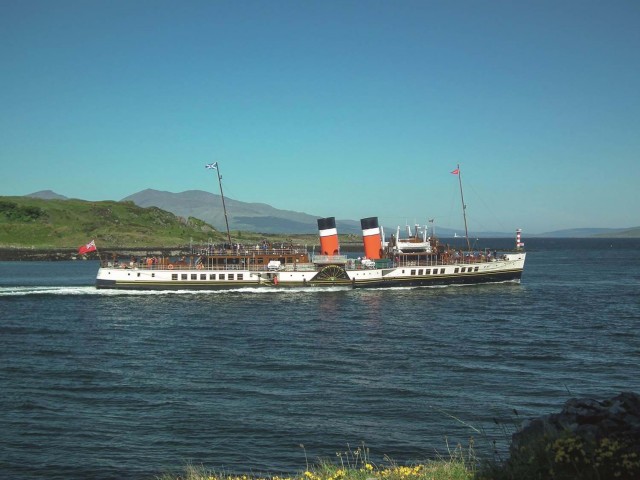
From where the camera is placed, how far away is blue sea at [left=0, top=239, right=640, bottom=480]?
2219 centimetres

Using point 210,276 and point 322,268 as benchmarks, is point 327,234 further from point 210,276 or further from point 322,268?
point 210,276

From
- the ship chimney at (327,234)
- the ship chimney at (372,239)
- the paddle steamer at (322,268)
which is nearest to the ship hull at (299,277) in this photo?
the paddle steamer at (322,268)

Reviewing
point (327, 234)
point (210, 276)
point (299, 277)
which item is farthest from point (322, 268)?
Answer: point (210, 276)

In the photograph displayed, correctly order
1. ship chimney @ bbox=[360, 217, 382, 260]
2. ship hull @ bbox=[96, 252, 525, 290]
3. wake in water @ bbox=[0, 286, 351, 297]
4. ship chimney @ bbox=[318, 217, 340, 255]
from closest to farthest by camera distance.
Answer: wake in water @ bbox=[0, 286, 351, 297] < ship hull @ bbox=[96, 252, 525, 290] < ship chimney @ bbox=[318, 217, 340, 255] < ship chimney @ bbox=[360, 217, 382, 260]

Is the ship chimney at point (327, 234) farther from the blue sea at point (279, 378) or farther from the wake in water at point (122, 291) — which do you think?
the blue sea at point (279, 378)

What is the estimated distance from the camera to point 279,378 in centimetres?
3228

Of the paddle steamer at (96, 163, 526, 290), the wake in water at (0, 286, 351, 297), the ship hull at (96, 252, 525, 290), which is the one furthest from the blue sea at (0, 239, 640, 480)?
the paddle steamer at (96, 163, 526, 290)

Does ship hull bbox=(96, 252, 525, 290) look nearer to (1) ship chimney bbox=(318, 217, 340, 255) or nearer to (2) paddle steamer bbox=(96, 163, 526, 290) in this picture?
(2) paddle steamer bbox=(96, 163, 526, 290)

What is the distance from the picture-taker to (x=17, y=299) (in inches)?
2692

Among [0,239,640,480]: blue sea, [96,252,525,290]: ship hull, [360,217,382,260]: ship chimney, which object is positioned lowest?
[0,239,640,480]: blue sea

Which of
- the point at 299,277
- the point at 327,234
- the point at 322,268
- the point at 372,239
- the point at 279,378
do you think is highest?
the point at 327,234

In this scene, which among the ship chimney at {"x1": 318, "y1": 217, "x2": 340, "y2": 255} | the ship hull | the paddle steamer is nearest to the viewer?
the ship hull

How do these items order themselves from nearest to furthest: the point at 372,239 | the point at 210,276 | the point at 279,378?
the point at 279,378, the point at 210,276, the point at 372,239

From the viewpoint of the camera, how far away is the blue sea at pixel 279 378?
874 inches
